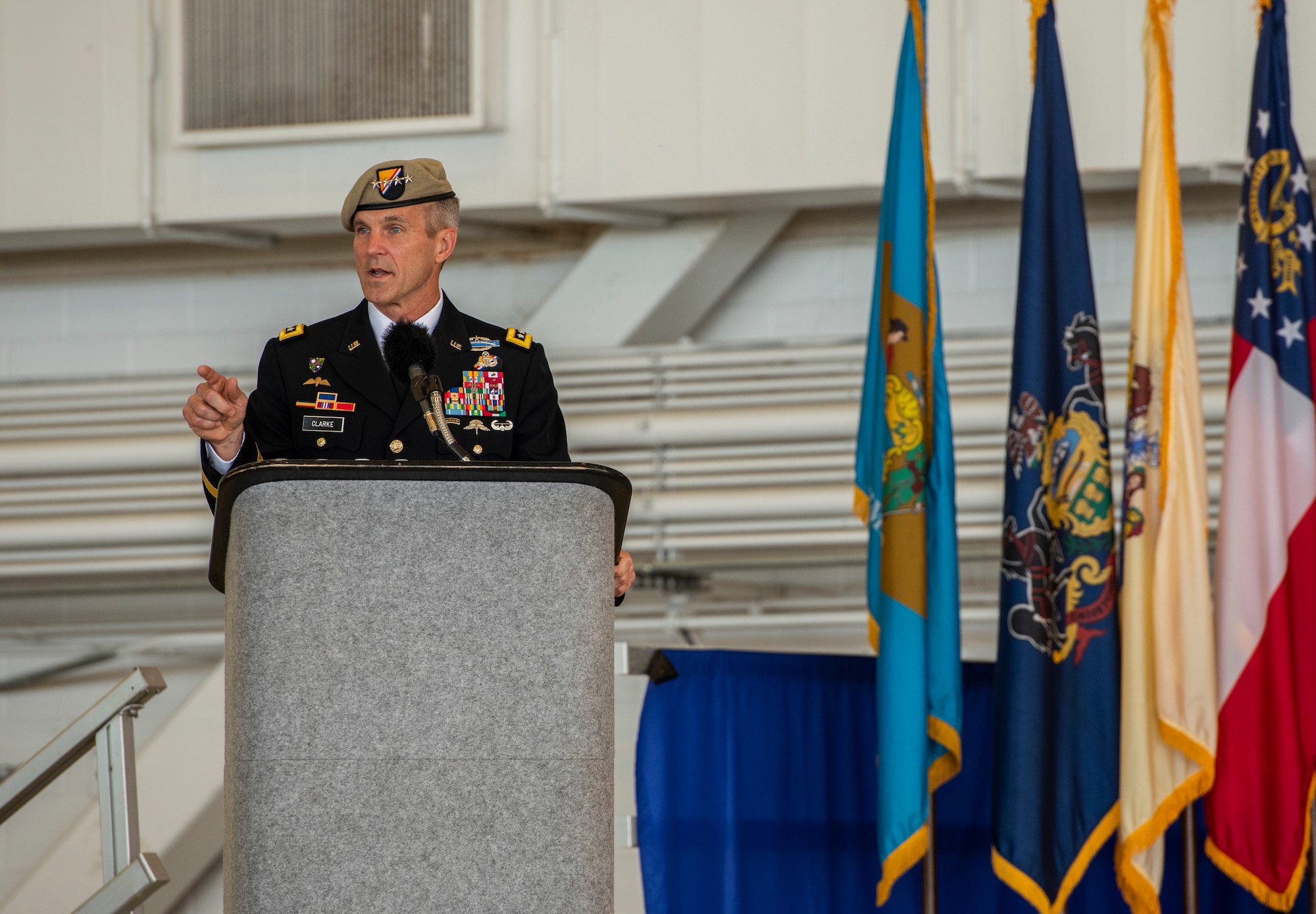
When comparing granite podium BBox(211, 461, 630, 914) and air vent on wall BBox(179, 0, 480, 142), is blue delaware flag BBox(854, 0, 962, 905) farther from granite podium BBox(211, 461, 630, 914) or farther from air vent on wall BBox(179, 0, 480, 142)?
granite podium BBox(211, 461, 630, 914)

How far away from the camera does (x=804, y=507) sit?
3.32m

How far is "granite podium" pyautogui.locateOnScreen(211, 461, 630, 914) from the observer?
134cm

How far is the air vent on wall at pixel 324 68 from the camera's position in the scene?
3.39 m

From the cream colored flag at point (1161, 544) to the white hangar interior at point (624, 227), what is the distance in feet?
1.43

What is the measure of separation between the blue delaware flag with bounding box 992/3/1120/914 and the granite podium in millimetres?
1479

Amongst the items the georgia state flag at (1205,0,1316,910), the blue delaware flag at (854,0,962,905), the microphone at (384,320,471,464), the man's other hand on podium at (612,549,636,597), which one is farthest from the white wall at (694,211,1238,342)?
Result: the microphone at (384,320,471,464)

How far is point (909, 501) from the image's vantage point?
278 centimetres

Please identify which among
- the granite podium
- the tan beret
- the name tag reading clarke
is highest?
the tan beret

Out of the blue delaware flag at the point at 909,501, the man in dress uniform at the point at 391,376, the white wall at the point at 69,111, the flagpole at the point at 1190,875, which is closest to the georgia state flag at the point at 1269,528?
the flagpole at the point at 1190,875

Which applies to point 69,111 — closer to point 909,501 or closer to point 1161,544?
point 909,501

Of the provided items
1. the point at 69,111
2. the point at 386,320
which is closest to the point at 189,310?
the point at 69,111

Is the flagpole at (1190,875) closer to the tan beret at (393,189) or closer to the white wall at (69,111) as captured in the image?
the tan beret at (393,189)

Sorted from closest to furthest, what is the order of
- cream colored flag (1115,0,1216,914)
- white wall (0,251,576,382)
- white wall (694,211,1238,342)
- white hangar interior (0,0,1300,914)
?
cream colored flag (1115,0,1216,914)
white hangar interior (0,0,1300,914)
white wall (694,211,1238,342)
white wall (0,251,576,382)

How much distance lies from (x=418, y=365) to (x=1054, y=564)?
158 cm
